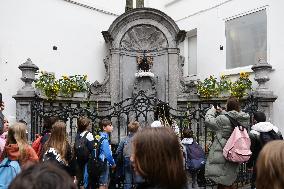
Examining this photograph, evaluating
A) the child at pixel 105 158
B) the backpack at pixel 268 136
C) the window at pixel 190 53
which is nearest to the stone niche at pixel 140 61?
the window at pixel 190 53

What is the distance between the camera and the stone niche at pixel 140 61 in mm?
14062

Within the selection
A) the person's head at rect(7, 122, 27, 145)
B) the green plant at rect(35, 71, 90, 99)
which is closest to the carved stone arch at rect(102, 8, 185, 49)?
the green plant at rect(35, 71, 90, 99)

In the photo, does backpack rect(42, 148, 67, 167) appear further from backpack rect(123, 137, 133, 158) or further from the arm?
backpack rect(123, 137, 133, 158)

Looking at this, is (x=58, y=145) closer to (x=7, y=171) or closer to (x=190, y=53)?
(x=7, y=171)

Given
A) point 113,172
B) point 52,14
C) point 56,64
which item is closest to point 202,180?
point 113,172

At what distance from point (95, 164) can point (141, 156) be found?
13.3 feet

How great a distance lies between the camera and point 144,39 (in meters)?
14.8

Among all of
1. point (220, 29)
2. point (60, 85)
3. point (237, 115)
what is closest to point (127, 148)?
point (237, 115)

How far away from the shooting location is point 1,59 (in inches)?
490

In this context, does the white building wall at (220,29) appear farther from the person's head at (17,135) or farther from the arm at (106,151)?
the person's head at (17,135)

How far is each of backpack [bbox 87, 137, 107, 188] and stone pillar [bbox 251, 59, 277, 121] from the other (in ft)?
19.5

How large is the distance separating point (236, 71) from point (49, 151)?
9.55 m

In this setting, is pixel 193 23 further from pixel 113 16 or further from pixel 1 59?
pixel 1 59

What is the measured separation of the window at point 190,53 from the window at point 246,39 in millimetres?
1883
